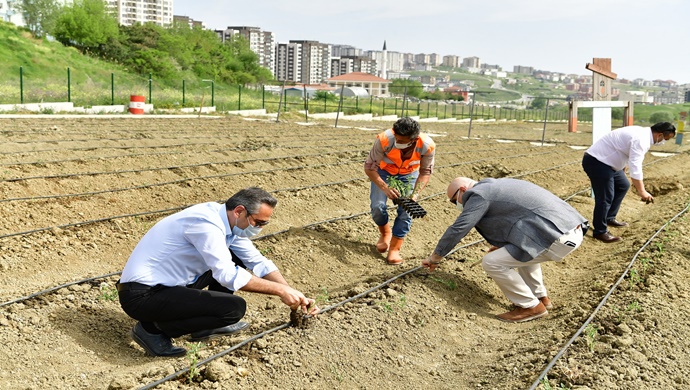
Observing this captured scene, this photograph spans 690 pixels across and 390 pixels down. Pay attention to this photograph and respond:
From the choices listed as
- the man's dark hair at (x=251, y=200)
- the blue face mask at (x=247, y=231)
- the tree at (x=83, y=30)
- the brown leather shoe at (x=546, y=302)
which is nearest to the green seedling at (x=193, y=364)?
the blue face mask at (x=247, y=231)

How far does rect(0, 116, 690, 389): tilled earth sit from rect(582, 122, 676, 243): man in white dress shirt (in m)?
0.40

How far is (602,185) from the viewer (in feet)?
26.3

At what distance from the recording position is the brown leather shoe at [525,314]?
553 cm

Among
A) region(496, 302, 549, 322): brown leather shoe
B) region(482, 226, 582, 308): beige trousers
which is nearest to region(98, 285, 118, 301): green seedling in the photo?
region(482, 226, 582, 308): beige trousers

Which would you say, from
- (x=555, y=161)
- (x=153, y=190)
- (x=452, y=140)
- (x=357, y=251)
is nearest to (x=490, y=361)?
(x=357, y=251)

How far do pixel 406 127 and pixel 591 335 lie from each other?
2.21m

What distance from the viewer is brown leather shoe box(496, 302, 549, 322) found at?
553cm

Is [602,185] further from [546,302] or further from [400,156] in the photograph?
[400,156]

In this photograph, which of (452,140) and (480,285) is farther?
(452,140)

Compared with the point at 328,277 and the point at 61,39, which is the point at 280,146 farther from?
the point at 61,39

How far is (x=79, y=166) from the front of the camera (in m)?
10.2

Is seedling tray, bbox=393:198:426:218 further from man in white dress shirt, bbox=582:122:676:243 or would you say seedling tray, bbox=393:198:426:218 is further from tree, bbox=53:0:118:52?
tree, bbox=53:0:118:52

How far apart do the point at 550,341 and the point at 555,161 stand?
12.2 m

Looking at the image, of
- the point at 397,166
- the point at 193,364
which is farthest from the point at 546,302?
the point at 193,364
